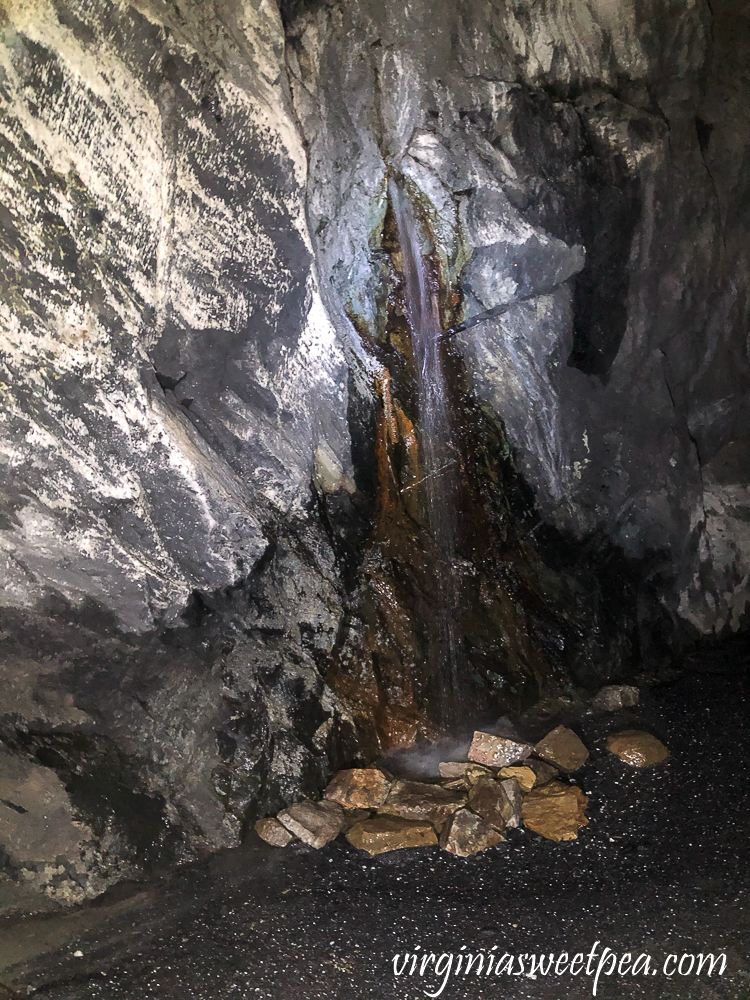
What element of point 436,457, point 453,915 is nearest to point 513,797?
point 453,915

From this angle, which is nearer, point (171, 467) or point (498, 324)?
point (171, 467)

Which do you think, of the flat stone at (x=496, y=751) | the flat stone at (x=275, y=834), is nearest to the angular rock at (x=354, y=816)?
the flat stone at (x=275, y=834)

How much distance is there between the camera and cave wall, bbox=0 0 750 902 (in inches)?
119

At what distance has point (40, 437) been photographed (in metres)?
3.01

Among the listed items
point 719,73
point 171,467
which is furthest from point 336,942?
point 719,73

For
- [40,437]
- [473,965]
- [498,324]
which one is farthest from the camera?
[498,324]

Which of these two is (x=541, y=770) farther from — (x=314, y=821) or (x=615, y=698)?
(x=314, y=821)

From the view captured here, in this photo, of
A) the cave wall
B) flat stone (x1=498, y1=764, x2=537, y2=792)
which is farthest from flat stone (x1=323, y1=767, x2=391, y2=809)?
flat stone (x1=498, y1=764, x2=537, y2=792)

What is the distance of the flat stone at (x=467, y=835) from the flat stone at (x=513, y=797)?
0.32ft

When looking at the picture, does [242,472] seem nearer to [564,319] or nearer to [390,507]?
[390,507]

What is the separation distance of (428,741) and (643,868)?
4.53 ft

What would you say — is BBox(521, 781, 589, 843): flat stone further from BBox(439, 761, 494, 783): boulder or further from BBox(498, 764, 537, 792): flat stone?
BBox(439, 761, 494, 783): boulder

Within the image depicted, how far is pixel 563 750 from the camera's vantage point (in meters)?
4.09

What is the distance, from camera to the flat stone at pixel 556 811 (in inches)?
139
